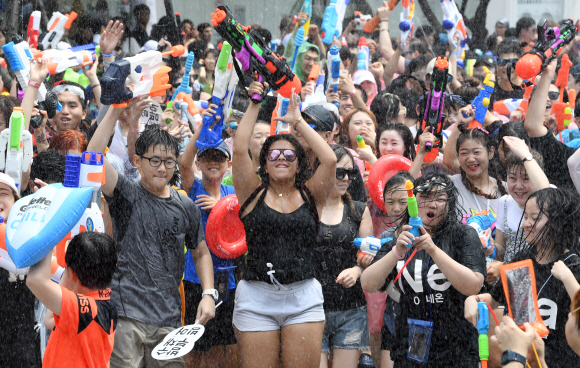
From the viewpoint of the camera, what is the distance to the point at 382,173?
16.3 feet

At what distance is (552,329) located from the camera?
3152 millimetres

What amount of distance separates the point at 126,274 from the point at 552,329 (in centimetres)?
233

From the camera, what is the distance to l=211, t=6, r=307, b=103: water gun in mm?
4098

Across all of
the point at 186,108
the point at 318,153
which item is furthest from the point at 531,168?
the point at 186,108

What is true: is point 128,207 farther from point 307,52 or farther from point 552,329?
point 307,52

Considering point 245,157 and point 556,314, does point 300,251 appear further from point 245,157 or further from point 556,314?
point 556,314

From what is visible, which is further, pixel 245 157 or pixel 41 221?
pixel 245 157

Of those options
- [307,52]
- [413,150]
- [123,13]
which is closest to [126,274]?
[413,150]

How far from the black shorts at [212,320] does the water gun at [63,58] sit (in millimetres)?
1879

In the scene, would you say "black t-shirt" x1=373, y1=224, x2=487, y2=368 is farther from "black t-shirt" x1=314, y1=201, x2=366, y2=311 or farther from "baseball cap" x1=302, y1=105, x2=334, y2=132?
"baseball cap" x1=302, y1=105, x2=334, y2=132

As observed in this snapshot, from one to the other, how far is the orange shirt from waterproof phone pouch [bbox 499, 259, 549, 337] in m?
1.89

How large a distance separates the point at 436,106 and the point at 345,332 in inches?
76.1

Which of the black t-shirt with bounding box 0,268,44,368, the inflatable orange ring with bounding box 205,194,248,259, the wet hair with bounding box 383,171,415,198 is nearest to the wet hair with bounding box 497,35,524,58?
→ the wet hair with bounding box 383,171,415,198

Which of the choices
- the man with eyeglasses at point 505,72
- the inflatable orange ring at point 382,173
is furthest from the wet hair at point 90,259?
the man with eyeglasses at point 505,72
